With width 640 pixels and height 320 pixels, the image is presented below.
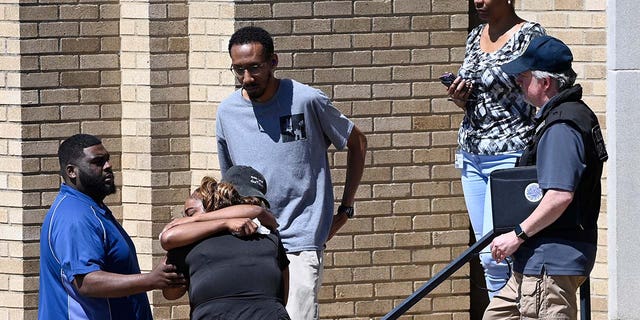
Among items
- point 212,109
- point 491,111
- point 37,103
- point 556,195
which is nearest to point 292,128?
point 491,111

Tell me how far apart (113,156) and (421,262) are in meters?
1.91

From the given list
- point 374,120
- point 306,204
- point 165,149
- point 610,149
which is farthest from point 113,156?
point 610,149

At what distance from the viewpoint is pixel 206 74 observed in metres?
7.76

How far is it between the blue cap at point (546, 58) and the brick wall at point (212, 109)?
2.32 m

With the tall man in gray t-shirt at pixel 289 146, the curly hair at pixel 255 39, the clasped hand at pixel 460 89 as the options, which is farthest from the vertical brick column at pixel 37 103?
the clasped hand at pixel 460 89

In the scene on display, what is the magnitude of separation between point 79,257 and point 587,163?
205 centimetres

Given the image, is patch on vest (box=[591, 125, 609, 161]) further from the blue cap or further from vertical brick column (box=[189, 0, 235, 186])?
vertical brick column (box=[189, 0, 235, 186])

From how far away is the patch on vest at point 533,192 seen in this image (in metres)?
5.42

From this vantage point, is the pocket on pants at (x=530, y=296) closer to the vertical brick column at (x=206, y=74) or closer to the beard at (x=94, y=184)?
the beard at (x=94, y=184)

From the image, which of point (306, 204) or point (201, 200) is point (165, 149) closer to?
point (306, 204)

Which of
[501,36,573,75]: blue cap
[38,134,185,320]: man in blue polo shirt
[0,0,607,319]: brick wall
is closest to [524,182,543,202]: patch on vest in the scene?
[501,36,573,75]: blue cap

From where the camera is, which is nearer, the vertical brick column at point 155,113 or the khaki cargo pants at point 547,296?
the khaki cargo pants at point 547,296

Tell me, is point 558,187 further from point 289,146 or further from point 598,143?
point 289,146

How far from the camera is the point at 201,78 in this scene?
7.77 m
